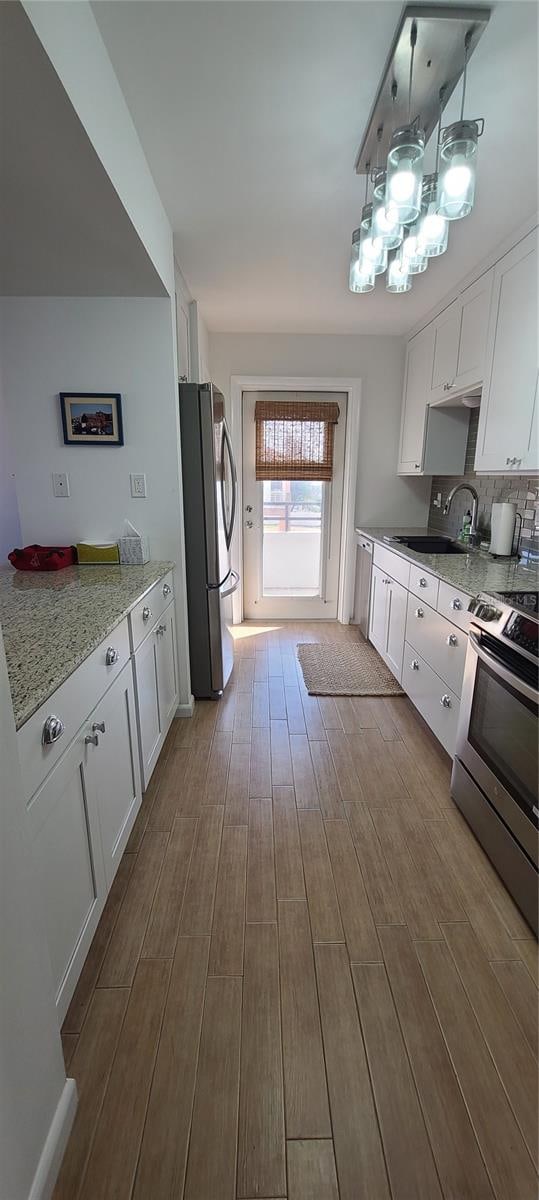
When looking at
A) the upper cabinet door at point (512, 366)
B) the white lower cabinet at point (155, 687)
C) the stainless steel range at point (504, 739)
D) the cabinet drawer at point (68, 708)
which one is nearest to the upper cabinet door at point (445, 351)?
the upper cabinet door at point (512, 366)

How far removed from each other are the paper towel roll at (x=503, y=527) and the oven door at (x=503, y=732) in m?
1.01

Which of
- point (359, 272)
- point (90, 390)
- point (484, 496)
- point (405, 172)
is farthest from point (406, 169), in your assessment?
point (484, 496)

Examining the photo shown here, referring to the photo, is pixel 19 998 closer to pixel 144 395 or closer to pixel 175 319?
pixel 144 395

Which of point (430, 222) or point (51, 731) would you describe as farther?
point (430, 222)

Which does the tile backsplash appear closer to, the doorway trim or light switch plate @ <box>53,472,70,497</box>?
the doorway trim

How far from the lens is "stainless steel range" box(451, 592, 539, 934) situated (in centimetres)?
137

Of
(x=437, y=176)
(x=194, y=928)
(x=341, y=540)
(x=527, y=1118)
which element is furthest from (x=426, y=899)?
(x=341, y=540)

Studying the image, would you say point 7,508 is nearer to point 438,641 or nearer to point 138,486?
point 138,486

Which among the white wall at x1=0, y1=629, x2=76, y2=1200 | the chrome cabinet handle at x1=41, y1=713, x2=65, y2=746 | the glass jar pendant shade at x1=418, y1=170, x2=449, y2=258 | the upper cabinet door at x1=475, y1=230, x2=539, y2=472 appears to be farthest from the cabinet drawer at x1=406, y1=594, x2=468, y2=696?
the white wall at x1=0, y1=629, x2=76, y2=1200

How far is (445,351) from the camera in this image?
2895mm

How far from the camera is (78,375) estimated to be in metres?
2.17

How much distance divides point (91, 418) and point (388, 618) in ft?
6.84

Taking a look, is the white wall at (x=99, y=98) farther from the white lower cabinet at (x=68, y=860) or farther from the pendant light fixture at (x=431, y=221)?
the white lower cabinet at (x=68, y=860)

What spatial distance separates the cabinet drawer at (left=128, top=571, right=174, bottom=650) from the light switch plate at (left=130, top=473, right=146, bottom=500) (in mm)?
409
